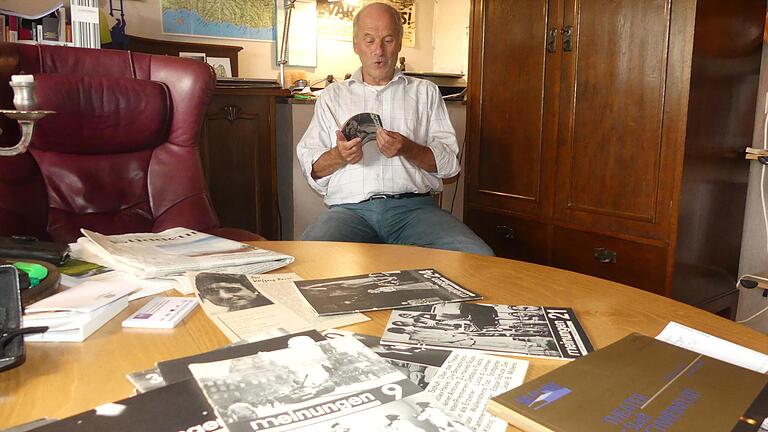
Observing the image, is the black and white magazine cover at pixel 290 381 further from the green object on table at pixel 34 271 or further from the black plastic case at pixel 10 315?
the green object on table at pixel 34 271

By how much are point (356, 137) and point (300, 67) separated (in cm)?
184

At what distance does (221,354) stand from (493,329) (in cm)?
36

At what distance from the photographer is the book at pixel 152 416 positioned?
52cm

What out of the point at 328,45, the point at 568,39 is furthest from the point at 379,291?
the point at 328,45

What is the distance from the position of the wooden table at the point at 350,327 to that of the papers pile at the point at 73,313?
13 mm

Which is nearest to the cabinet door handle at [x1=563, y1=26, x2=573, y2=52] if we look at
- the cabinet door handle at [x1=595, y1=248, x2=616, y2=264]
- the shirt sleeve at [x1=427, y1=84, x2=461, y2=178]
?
the shirt sleeve at [x1=427, y1=84, x2=461, y2=178]

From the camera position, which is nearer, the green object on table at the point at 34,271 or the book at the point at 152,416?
the book at the point at 152,416

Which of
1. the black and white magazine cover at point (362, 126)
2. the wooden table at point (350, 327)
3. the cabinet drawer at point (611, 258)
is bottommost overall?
the cabinet drawer at point (611, 258)

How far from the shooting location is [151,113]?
1.79 meters

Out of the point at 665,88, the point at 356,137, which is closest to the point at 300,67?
the point at 356,137

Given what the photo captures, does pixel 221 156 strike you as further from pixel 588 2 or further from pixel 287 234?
pixel 588 2

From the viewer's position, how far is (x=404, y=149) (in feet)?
6.60

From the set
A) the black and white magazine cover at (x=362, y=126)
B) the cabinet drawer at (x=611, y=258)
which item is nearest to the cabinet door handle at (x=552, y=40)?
the cabinet drawer at (x=611, y=258)

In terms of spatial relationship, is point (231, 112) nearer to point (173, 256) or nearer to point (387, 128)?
point (387, 128)
